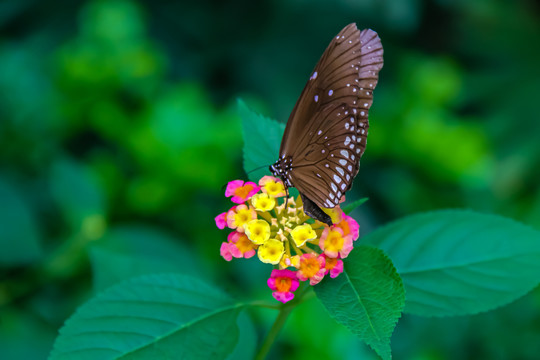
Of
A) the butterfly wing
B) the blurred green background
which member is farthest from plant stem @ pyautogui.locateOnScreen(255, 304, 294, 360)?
the blurred green background

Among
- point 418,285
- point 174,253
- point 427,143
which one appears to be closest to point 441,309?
point 418,285

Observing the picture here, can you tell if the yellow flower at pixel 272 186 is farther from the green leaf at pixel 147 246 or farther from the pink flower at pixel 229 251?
the green leaf at pixel 147 246

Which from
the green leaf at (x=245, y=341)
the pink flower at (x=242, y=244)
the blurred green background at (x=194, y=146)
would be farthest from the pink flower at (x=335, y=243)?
the blurred green background at (x=194, y=146)

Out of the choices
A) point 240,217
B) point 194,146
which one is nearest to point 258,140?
point 240,217

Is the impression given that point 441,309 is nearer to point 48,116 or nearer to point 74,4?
point 48,116

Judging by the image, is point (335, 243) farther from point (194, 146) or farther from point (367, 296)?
point (194, 146)

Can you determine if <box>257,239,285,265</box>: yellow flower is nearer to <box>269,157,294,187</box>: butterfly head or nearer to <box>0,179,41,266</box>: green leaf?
<box>269,157,294,187</box>: butterfly head

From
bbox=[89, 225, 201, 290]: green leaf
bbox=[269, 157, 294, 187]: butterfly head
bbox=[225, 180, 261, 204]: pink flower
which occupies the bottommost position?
bbox=[225, 180, 261, 204]: pink flower
